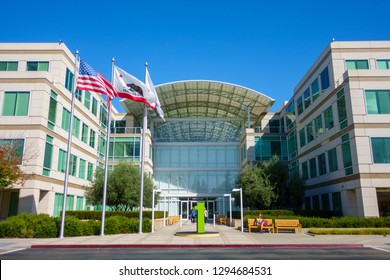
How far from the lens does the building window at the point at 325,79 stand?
1295 inches

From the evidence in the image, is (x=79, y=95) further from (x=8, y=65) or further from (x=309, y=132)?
→ (x=309, y=132)

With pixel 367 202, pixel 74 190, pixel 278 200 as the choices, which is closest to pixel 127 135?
pixel 74 190

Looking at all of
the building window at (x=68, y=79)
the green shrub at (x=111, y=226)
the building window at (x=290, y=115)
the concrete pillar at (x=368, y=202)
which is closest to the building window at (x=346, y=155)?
the concrete pillar at (x=368, y=202)

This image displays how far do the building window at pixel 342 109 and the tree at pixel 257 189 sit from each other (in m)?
9.07

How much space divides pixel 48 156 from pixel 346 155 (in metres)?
26.1

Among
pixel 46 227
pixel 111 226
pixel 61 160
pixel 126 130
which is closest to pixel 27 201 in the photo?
pixel 61 160

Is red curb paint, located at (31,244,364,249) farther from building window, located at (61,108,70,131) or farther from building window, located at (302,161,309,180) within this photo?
building window, located at (302,161,309,180)

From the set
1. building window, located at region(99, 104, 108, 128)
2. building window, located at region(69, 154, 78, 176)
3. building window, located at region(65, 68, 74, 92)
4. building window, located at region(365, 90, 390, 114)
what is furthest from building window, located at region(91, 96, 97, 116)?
building window, located at region(365, 90, 390, 114)

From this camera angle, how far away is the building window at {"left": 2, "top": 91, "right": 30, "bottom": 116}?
1069 inches

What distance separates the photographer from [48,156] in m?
28.3

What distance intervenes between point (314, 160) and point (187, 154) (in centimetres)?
2314

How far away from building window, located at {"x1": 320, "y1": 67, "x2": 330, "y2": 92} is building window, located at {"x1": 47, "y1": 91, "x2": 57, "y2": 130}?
26.4 metres

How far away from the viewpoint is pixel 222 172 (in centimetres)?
5347

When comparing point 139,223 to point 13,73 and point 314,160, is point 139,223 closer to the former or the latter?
point 13,73
